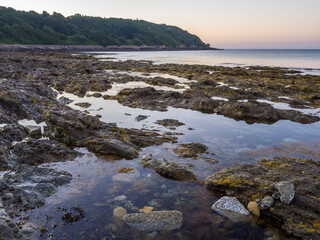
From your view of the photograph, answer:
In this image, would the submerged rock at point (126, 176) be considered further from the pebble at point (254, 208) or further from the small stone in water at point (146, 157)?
the pebble at point (254, 208)

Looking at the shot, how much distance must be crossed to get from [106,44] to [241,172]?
196 metres

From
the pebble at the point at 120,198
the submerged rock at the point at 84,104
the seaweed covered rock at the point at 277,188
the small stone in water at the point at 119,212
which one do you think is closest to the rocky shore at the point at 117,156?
the seaweed covered rock at the point at 277,188

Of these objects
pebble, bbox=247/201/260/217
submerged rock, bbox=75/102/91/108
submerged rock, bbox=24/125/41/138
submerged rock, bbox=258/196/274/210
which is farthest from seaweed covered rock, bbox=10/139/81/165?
submerged rock, bbox=75/102/91/108

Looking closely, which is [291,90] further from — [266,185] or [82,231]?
[82,231]

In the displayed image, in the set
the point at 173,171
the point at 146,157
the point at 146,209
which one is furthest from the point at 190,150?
the point at 146,209

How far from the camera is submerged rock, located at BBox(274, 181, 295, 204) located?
18.8 feet

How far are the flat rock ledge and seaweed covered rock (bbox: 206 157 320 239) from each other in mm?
1859

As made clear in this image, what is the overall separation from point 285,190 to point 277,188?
0.19 metres

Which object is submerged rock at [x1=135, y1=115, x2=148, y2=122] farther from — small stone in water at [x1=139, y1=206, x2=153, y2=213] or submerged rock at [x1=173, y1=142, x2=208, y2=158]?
small stone in water at [x1=139, y1=206, x2=153, y2=213]

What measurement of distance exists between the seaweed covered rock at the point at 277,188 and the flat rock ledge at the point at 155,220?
1.86m

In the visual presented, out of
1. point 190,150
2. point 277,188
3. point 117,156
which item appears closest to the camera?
point 277,188

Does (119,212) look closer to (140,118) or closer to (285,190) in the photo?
(285,190)

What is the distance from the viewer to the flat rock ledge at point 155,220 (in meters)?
5.05

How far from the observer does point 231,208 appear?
18.8ft
